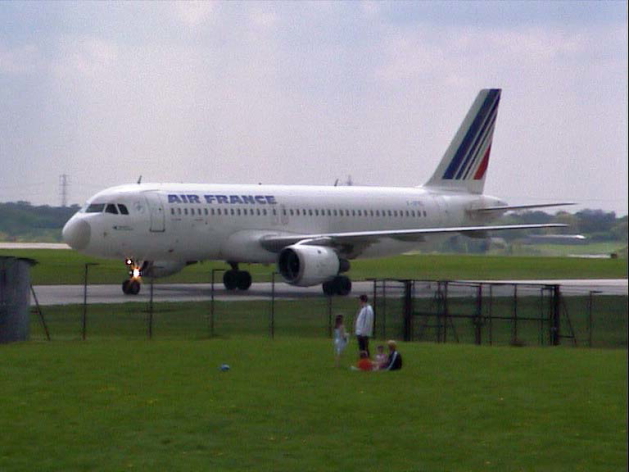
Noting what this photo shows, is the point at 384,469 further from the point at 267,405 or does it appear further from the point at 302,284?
the point at 302,284

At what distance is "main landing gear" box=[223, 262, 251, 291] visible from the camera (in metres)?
52.5

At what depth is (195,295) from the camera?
48.2m

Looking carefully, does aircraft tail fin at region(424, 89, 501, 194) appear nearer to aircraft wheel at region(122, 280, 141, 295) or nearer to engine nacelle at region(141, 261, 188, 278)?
engine nacelle at region(141, 261, 188, 278)

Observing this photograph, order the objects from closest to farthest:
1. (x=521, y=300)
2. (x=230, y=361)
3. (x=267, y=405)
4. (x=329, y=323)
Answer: (x=267, y=405) → (x=230, y=361) → (x=329, y=323) → (x=521, y=300)

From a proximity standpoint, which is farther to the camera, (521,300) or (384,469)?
(521,300)

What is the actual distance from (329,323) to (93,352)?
7.81 m

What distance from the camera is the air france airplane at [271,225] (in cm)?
4809

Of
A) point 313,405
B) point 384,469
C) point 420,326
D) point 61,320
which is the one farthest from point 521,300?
point 384,469

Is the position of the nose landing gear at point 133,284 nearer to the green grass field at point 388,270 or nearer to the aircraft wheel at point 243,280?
the green grass field at point 388,270

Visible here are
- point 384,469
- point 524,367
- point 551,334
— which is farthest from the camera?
point 551,334

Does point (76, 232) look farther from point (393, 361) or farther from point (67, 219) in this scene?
point (393, 361)

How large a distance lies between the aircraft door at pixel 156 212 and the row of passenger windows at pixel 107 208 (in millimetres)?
993

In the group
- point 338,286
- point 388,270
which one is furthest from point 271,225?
point 388,270

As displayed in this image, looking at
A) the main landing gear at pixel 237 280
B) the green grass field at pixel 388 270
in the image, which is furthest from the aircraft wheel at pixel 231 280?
the green grass field at pixel 388 270
